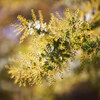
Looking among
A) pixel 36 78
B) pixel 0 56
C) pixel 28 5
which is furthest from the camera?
pixel 0 56

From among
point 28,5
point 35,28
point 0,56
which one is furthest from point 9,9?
point 35,28

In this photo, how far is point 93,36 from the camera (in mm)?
681

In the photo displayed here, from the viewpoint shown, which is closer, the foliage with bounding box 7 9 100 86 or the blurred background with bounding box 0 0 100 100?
the foliage with bounding box 7 9 100 86

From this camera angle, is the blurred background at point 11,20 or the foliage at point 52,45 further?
the blurred background at point 11,20

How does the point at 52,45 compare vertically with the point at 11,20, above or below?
below

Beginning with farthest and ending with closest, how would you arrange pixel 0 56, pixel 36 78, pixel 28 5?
pixel 0 56
pixel 28 5
pixel 36 78

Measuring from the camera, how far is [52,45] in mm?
669

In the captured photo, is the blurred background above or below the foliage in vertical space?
above

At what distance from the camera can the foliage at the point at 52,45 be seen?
0.66 m

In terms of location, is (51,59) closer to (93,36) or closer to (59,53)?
(59,53)

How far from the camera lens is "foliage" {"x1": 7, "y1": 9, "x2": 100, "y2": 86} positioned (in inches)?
25.8

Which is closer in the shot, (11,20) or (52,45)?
(52,45)

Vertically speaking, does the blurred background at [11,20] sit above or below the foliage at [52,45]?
above

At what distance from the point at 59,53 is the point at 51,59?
46mm
